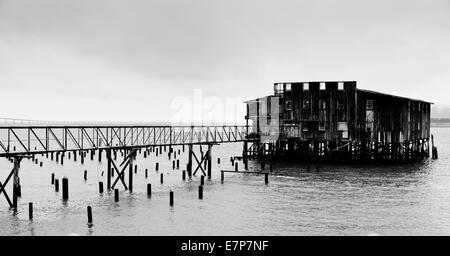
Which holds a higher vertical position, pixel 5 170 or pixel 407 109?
pixel 407 109

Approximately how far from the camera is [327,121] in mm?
65875

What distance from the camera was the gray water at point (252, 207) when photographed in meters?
29.3

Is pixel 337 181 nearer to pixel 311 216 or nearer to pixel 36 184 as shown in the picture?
pixel 311 216

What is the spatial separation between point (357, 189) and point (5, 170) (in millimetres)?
44302

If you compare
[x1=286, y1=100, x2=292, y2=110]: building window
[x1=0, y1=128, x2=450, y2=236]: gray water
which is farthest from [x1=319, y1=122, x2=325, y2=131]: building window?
[x1=0, y1=128, x2=450, y2=236]: gray water

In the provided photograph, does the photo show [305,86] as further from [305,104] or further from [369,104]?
[369,104]

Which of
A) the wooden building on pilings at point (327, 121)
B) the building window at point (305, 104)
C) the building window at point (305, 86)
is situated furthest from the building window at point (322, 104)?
the building window at point (305, 86)

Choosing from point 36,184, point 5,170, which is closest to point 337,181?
point 36,184

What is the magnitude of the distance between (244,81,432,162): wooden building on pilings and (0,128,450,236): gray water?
440 inches

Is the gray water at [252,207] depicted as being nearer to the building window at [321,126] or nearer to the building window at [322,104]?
the building window at [321,126]

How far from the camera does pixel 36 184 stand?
49031mm

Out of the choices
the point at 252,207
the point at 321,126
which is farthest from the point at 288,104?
the point at 252,207

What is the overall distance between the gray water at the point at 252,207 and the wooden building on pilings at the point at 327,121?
11165 mm
